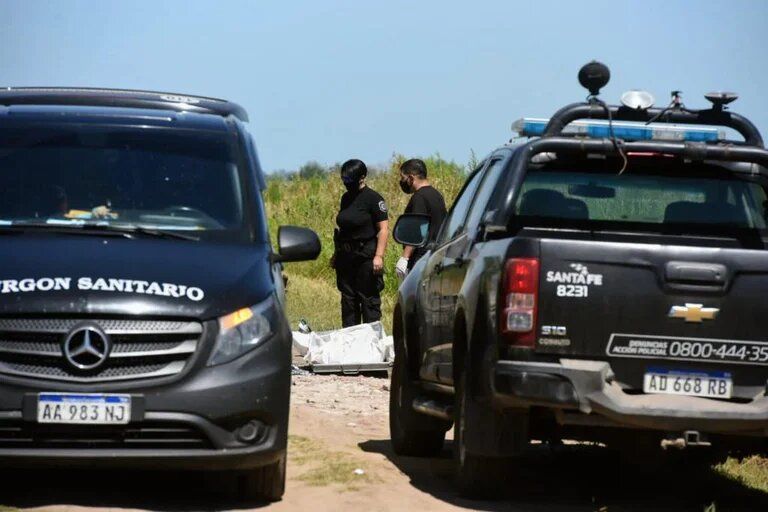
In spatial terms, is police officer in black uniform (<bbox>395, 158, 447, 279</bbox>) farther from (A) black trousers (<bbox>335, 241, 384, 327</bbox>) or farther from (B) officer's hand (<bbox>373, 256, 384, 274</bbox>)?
(A) black trousers (<bbox>335, 241, 384, 327</bbox>)

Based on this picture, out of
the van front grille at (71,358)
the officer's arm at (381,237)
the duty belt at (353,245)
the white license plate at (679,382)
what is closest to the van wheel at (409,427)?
the white license plate at (679,382)

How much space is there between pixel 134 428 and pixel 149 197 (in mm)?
1544

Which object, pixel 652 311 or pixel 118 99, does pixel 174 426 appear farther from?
pixel 118 99

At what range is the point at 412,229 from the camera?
10977 mm

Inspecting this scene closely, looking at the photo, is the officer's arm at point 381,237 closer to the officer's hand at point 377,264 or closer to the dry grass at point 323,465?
the officer's hand at point 377,264

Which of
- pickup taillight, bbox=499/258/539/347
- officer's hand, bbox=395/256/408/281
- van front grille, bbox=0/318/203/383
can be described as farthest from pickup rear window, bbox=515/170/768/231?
officer's hand, bbox=395/256/408/281

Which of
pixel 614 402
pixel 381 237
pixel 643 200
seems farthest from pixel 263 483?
pixel 381 237

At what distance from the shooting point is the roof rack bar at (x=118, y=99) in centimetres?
965

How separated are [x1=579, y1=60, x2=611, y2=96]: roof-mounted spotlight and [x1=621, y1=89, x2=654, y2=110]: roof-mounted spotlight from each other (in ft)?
0.50

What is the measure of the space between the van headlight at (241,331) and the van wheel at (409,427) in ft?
8.71

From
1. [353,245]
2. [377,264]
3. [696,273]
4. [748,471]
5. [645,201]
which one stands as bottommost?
[748,471]

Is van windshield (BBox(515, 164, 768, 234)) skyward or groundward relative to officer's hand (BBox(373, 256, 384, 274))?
skyward

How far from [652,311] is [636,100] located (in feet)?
5.08

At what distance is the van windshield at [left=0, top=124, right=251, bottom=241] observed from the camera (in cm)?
880
